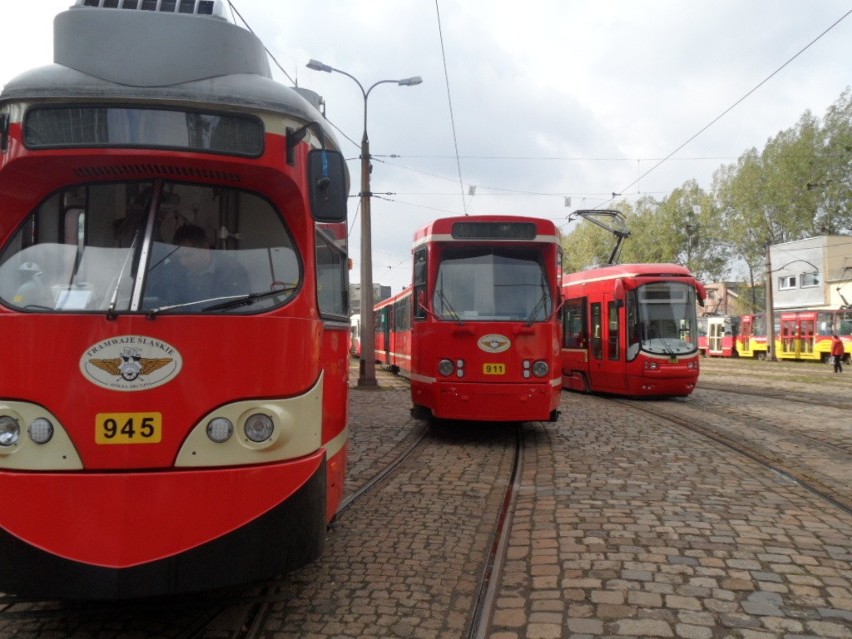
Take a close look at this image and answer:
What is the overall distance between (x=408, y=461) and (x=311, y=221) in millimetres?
5100

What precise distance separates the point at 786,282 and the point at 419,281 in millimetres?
54826

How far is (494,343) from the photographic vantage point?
9.70 m

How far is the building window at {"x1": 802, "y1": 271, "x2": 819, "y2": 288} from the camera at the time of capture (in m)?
53.2

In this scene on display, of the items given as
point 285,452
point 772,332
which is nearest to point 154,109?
point 285,452

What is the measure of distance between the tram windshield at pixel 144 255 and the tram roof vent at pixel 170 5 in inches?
45.6

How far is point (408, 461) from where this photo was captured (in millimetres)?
8594

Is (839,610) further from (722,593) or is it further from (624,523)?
(624,523)

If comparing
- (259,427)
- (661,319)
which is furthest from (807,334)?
(259,427)

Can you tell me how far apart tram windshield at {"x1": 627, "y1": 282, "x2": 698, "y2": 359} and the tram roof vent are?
41.3 ft

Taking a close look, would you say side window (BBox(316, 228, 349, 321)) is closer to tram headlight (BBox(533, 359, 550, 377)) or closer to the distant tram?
tram headlight (BBox(533, 359, 550, 377))

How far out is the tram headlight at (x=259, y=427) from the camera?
3516 mm

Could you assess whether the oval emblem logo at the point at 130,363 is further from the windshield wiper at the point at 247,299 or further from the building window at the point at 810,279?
the building window at the point at 810,279

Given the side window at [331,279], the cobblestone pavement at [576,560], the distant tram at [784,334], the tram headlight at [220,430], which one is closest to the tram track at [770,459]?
the cobblestone pavement at [576,560]

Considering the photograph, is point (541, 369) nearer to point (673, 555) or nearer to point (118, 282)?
point (673, 555)
